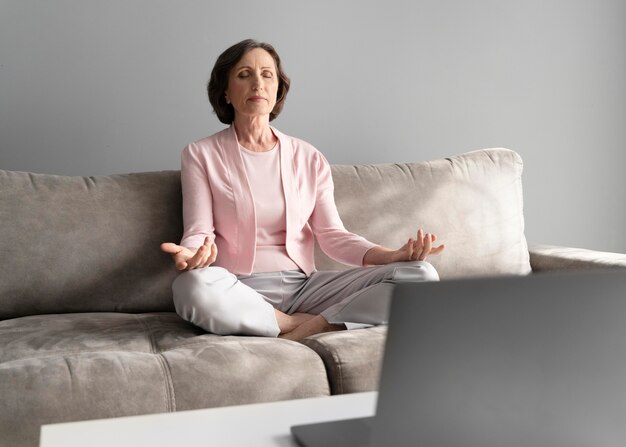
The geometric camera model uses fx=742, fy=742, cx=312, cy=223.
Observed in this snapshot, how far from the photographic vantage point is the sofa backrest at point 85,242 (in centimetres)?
208

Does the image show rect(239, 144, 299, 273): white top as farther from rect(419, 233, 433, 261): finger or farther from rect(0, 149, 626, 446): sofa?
rect(419, 233, 433, 261): finger

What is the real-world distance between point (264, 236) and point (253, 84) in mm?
479

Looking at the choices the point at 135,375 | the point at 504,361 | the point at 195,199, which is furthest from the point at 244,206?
the point at 504,361

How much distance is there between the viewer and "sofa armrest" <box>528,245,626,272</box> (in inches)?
87.6

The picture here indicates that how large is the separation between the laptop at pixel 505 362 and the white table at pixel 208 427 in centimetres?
9

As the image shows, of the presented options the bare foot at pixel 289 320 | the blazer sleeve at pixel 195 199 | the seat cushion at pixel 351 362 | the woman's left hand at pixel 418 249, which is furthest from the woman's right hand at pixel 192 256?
the woman's left hand at pixel 418 249

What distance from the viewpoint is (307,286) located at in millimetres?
2170

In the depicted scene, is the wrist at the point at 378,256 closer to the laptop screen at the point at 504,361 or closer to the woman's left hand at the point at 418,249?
the woman's left hand at the point at 418,249

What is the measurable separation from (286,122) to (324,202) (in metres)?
Answer: 0.58

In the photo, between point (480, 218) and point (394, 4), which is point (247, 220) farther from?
point (394, 4)

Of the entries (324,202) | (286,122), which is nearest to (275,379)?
(324,202)

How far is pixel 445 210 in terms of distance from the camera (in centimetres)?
248

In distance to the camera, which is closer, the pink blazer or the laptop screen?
the laptop screen

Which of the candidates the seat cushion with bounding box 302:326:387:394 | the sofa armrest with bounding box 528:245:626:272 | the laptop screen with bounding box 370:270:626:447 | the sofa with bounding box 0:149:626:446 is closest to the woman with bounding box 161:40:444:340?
the sofa with bounding box 0:149:626:446
